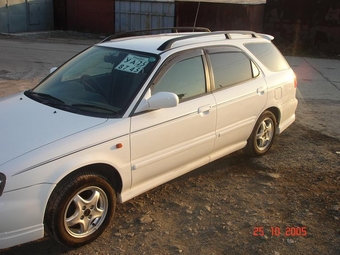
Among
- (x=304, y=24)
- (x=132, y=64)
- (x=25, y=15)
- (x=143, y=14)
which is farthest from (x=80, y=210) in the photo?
(x=25, y=15)

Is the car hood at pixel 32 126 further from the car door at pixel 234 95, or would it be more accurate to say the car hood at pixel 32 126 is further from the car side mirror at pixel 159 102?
the car door at pixel 234 95

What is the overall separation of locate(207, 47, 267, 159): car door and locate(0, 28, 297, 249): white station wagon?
13mm

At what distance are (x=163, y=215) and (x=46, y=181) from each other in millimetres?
1369

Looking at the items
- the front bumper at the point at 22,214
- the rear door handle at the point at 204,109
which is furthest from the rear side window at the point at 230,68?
the front bumper at the point at 22,214

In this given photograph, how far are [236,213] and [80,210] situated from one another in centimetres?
160

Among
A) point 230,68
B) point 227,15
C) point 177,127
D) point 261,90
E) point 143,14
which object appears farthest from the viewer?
point 143,14

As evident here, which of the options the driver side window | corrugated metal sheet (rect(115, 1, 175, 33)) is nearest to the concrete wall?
corrugated metal sheet (rect(115, 1, 175, 33))

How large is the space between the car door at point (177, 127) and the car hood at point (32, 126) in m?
0.47

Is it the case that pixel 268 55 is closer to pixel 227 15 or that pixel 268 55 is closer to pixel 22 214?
pixel 22 214

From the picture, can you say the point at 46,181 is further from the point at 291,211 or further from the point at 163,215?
the point at 291,211

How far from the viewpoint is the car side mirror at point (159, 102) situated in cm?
366

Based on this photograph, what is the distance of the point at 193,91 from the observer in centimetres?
429

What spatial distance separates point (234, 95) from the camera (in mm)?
4707

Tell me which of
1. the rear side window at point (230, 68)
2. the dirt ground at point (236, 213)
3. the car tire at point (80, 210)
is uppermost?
the rear side window at point (230, 68)
